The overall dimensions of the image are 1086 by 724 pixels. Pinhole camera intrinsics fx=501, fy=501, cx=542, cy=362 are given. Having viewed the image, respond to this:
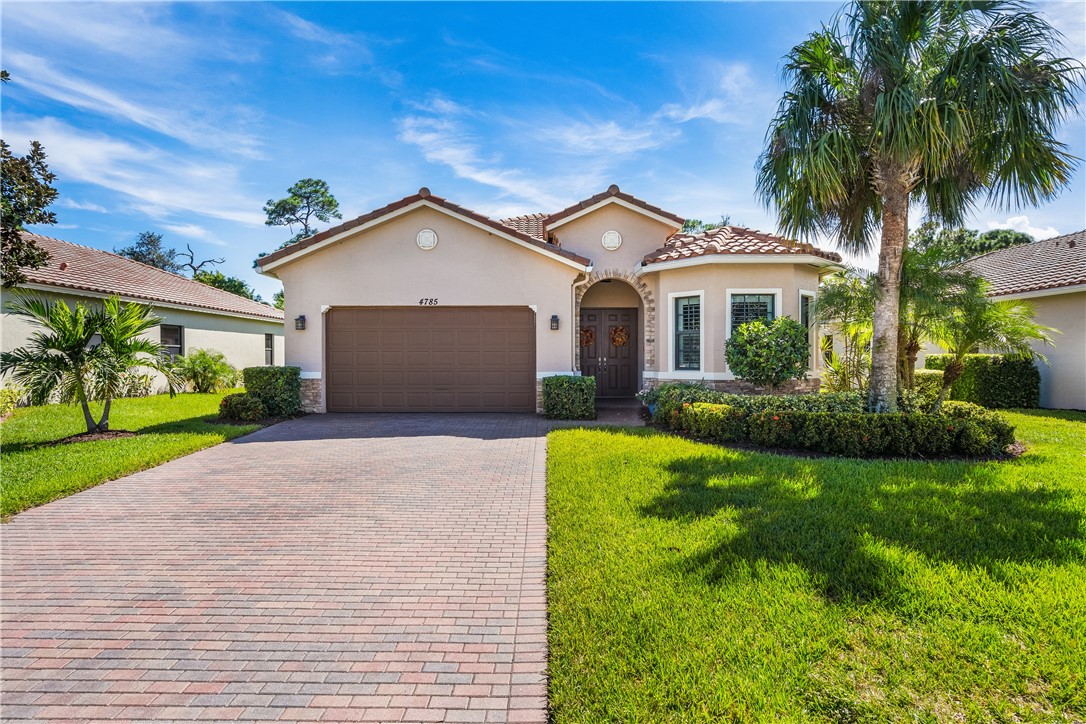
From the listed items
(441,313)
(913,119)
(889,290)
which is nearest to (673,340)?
(889,290)

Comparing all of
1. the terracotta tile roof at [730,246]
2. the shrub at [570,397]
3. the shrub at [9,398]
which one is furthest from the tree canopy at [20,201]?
the terracotta tile roof at [730,246]

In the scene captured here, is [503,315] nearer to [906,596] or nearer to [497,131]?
[497,131]

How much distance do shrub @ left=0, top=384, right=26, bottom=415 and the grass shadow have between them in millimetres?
15131

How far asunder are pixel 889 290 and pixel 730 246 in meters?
3.82

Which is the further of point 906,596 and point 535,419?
point 535,419

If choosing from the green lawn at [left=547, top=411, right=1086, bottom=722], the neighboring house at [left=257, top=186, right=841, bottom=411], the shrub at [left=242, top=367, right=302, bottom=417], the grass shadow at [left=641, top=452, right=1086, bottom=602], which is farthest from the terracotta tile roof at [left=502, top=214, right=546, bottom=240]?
the green lawn at [left=547, top=411, right=1086, bottom=722]

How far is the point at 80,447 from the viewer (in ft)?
27.5

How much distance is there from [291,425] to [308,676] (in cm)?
911

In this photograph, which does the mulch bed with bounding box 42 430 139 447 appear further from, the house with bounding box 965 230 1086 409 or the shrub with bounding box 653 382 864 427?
the house with bounding box 965 230 1086 409

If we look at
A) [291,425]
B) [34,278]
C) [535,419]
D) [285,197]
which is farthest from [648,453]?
[285,197]

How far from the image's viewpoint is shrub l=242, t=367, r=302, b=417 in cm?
1165

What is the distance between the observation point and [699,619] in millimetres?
3258

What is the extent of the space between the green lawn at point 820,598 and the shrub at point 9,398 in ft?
46.1

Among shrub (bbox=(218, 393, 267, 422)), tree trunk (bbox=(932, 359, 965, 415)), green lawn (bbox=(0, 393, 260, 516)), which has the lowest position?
green lawn (bbox=(0, 393, 260, 516))
